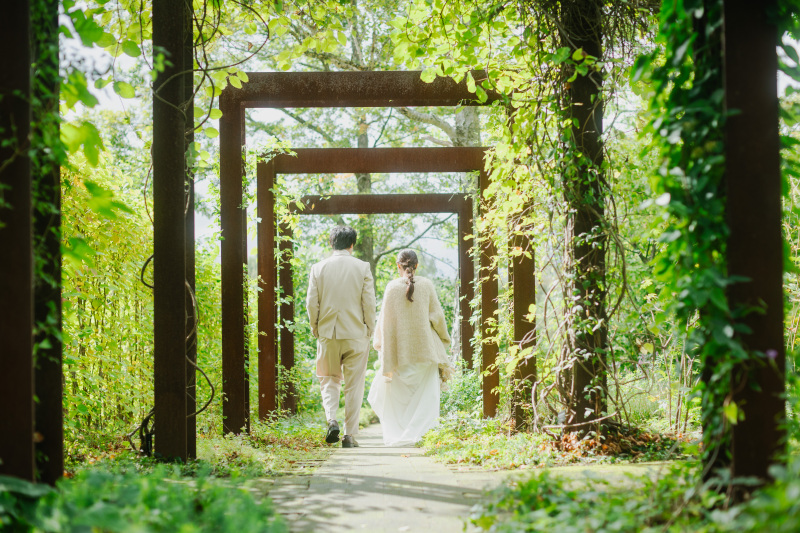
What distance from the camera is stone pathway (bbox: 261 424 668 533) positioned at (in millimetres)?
2600

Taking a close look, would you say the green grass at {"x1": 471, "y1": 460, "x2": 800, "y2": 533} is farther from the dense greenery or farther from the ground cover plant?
the ground cover plant

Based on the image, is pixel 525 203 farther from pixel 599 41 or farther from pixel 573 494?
pixel 573 494

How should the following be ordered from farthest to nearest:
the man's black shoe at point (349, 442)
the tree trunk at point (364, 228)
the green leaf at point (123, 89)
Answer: the tree trunk at point (364, 228), the man's black shoe at point (349, 442), the green leaf at point (123, 89)

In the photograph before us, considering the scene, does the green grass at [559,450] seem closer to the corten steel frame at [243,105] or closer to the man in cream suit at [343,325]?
the man in cream suit at [343,325]

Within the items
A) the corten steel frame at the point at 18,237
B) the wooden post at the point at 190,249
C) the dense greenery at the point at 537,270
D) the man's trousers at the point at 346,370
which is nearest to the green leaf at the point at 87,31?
the dense greenery at the point at 537,270

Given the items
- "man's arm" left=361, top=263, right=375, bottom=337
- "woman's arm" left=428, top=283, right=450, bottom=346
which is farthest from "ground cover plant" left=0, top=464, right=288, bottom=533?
"woman's arm" left=428, top=283, right=450, bottom=346

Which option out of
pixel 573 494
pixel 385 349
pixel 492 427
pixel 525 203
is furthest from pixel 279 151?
pixel 573 494

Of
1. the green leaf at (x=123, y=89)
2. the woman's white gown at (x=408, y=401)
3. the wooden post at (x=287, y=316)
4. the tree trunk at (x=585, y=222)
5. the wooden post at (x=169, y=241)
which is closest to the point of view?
the green leaf at (x=123, y=89)

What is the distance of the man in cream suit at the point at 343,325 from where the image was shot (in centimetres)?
636

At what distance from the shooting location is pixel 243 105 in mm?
5766

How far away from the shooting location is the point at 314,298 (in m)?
6.51

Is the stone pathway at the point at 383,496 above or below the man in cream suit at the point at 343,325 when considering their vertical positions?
below

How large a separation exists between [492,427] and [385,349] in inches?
68.9

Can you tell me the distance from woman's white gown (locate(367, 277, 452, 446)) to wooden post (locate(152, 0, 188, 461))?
3.39m
